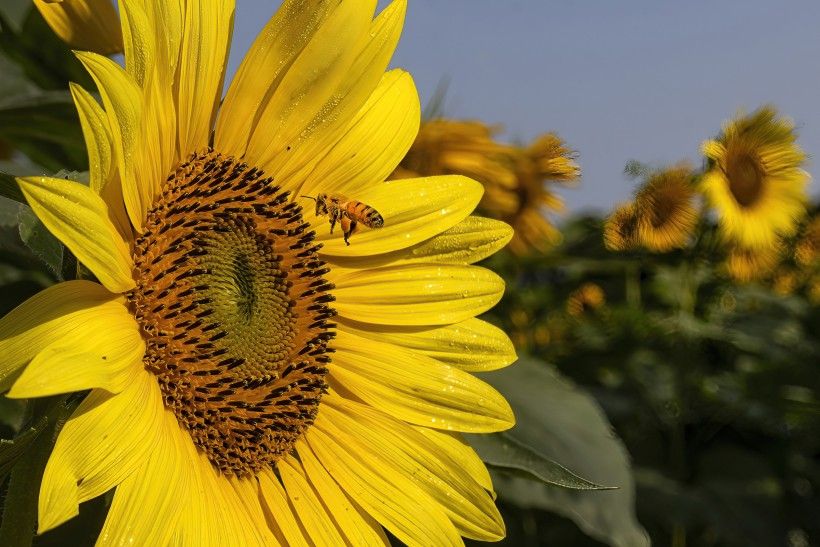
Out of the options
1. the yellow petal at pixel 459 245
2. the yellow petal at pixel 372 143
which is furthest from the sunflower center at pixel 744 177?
the yellow petal at pixel 372 143

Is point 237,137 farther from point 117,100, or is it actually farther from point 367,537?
point 367,537

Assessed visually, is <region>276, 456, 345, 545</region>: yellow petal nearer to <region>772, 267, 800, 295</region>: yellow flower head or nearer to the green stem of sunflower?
the green stem of sunflower

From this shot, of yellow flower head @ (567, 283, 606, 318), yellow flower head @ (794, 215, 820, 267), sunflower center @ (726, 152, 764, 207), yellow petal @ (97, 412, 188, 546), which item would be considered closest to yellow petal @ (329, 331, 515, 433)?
yellow petal @ (97, 412, 188, 546)

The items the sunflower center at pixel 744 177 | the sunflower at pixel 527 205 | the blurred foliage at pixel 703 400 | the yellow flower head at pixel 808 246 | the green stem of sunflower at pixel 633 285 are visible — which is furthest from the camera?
the green stem of sunflower at pixel 633 285

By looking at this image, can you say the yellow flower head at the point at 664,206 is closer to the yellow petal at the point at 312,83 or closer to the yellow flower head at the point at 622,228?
the yellow flower head at the point at 622,228

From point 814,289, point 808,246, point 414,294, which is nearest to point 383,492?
point 414,294

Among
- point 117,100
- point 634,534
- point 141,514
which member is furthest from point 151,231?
point 634,534
